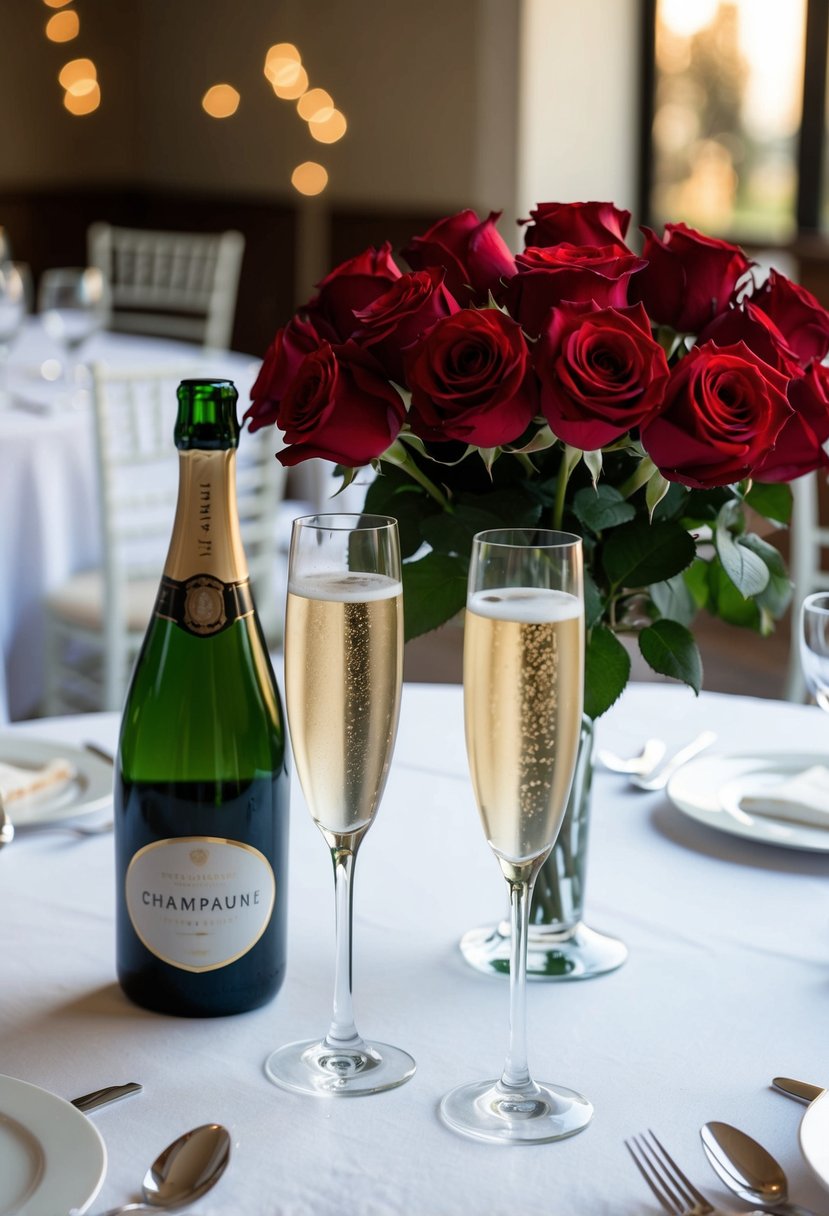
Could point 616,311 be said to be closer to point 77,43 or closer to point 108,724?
point 108,724

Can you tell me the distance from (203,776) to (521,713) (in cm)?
25

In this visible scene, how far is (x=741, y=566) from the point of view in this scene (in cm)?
85

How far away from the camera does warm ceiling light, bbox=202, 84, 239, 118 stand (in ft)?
20.3

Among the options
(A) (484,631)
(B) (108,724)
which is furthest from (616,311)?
(B) (108,724)

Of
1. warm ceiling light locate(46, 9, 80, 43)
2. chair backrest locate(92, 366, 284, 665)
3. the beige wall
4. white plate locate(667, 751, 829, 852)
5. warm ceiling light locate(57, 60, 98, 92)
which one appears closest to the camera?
white plate locate(667, 751, 829, 852)

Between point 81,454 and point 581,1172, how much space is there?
7.04ft

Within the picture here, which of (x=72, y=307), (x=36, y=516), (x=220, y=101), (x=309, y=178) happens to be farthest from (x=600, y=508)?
(x=220, y=101)

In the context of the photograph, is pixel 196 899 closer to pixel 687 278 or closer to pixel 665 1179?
pixel 665 1179

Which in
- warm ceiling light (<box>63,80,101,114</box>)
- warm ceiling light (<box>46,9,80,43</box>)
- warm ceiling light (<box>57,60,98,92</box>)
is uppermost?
warm ceiling light (<box>46,9,80,43</box>)

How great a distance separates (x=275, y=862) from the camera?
802 millimetres

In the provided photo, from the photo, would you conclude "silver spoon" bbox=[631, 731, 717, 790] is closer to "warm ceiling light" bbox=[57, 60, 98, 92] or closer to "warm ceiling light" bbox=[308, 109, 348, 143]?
"warm ceiling light" bbox=[308, 109, 348, 143]

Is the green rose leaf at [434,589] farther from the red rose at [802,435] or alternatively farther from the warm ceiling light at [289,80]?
the warm ceiling light at [289,80]

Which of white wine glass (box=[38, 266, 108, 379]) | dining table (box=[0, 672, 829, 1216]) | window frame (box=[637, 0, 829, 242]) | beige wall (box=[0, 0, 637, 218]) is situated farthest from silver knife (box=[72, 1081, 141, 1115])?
beige wall (box=[0, 0, 637, 218])

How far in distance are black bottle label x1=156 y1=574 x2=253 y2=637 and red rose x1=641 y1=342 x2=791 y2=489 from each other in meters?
0.26
